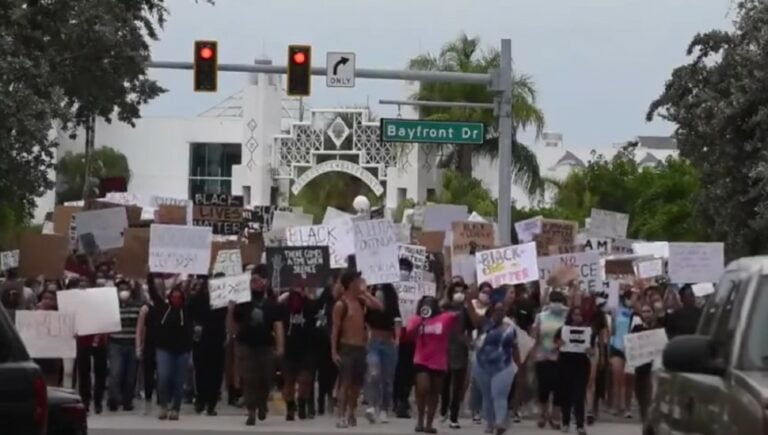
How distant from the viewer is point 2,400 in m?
9.04

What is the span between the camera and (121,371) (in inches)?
910

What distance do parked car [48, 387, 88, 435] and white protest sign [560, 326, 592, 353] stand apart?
452 inches

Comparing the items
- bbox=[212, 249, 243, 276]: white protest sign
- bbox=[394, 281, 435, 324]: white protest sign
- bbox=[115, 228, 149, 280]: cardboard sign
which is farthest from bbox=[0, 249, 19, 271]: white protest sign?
bbox=[394, 281, 435, 324]: white protest sign

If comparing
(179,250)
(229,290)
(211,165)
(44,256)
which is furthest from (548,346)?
(211,165)

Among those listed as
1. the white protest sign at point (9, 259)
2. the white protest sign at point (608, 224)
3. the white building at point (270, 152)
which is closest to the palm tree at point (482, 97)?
the white building at point (270, 152)

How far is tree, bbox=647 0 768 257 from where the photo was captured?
29.1 m

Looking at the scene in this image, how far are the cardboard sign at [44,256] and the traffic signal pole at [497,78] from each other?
16.5ft

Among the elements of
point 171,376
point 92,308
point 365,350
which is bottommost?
point 171,376

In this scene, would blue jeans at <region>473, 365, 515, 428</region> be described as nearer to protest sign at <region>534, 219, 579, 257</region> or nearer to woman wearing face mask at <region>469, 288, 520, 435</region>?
woman wearing face mask at <region>469, 288, 520, 435</region>

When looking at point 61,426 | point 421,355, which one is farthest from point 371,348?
point 61,426

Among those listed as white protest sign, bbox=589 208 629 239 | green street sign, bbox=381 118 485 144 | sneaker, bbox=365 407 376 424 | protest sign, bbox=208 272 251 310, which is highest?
green street sign, bbox=381 118 485 144

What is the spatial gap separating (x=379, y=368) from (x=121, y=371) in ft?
10.9

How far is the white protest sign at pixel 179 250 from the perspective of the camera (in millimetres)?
24766

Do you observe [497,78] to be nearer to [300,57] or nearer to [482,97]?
[300,57]
